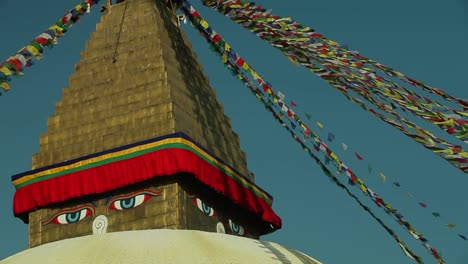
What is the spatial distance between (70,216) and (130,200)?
1.17m

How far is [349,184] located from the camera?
13.6m

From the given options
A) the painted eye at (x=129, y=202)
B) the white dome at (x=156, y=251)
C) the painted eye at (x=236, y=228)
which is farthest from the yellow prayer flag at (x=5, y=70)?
the painted eye at (x=236, y=228)

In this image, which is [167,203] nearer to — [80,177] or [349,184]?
[80,177]

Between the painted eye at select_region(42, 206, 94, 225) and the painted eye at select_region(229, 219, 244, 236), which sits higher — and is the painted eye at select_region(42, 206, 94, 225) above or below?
above

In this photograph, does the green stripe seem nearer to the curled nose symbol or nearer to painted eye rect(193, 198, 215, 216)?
painted eye rect(193, 198, 215, 216)

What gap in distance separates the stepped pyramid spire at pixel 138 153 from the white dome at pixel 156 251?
10.9 feet

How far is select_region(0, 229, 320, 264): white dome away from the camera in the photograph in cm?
991

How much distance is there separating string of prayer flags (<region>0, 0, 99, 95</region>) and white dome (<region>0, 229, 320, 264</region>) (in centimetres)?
380

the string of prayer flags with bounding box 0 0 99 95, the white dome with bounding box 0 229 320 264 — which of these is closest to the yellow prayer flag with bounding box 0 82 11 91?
the string of prayer flags with bounding box 0 0 99 95

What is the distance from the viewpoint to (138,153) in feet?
47.4

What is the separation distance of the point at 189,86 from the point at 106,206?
2931 millimetres

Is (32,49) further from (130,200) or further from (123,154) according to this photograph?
(130,200)

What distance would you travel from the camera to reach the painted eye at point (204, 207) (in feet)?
48.4

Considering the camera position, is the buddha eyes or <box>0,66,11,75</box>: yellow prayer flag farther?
the buddha eyes
